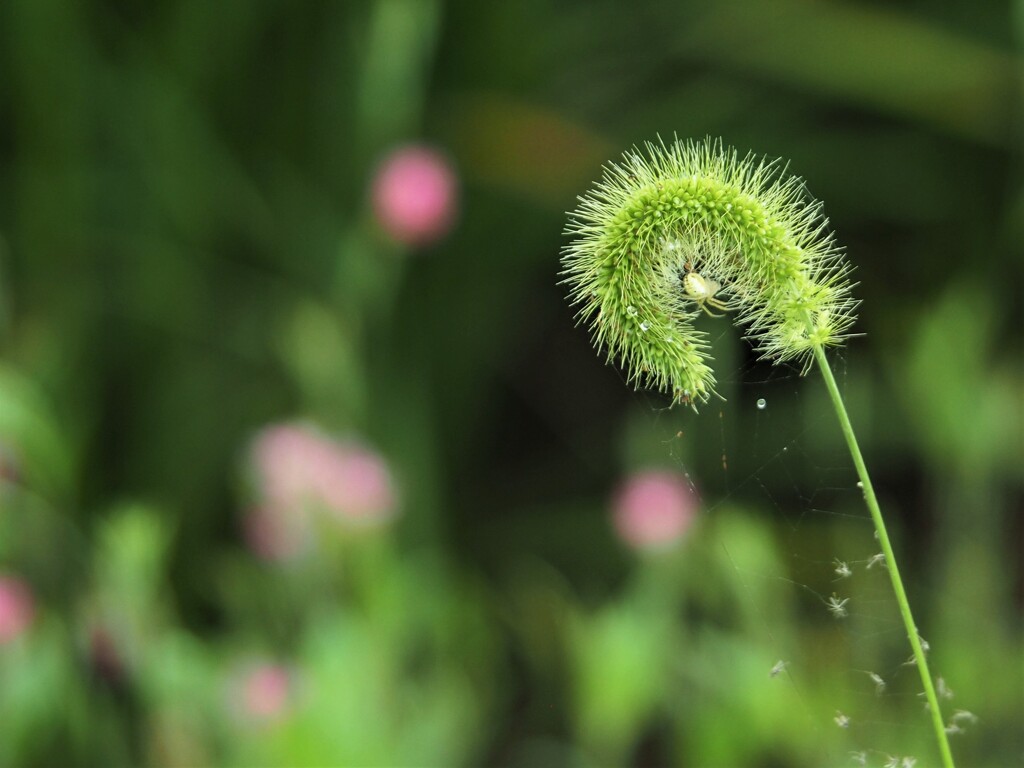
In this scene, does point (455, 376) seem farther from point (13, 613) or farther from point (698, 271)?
point (698, 271)

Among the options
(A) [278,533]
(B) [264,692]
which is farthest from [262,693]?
(A) [278,533]

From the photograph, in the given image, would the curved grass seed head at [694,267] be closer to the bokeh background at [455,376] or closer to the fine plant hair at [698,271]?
the fine plant hair at [698,271]

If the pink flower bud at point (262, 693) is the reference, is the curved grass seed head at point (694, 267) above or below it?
below

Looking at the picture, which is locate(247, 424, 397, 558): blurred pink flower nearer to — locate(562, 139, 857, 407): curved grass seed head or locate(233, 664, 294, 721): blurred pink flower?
locate(233, 664, 294, 721): blurred pink flower

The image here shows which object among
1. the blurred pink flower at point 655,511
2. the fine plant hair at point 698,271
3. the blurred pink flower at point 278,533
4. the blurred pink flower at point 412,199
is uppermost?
the blurred pink flower at point 412,199

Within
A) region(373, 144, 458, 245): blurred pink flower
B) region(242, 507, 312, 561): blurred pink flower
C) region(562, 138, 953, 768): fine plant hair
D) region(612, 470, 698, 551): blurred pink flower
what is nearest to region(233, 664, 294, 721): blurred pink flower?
region(242, 507, 312, 561): blurred pink flower

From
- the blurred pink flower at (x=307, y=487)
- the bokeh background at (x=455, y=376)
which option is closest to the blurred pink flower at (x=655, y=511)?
the bokeh background at (x=455, y=376)
